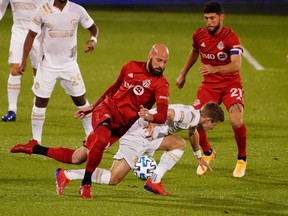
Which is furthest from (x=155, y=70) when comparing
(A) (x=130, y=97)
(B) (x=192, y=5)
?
(B) (x=192, y=5)

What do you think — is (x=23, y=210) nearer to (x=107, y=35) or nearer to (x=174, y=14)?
(x=107, y=35)

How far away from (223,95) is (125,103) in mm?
2164

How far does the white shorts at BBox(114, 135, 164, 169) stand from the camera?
1275cm

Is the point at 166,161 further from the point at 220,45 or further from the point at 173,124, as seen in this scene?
the point at 220,45

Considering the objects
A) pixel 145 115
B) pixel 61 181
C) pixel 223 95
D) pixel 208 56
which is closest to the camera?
pixel 145 115

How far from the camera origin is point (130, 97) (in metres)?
12.9

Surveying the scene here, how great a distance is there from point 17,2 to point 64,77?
Result: 9.46ft

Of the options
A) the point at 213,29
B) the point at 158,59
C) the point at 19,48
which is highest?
the point at 158,59

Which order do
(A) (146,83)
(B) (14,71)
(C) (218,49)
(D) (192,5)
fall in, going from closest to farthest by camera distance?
(A) (146,83)
(C) (218,49)
(B) (14,71)
(D) (192,5)

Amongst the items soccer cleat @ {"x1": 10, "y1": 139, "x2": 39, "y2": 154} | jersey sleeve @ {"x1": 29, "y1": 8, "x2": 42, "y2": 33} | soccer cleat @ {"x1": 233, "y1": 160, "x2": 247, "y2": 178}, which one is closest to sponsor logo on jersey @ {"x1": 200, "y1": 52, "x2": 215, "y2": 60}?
soccer cleat @ {"x1": 233, "y1": 160, "x2": 247, "y2": 178}

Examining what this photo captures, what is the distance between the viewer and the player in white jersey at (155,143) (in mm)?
12508

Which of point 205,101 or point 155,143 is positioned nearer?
point 155,143

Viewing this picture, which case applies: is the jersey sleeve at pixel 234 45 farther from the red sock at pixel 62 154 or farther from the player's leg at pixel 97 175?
the red sock at pixel 62 154

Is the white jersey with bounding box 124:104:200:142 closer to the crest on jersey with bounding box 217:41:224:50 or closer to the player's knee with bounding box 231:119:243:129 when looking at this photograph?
the player's knee with bounding box 231:119:243:129
